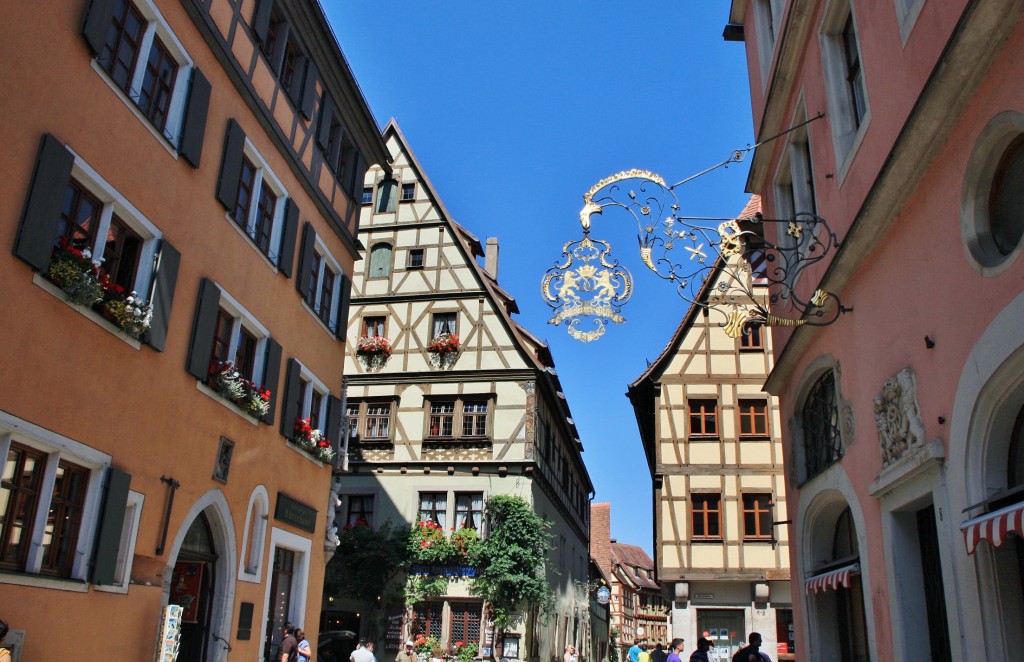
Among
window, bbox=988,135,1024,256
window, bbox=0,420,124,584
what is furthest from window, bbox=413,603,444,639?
window, bbox=988,135,1024,256

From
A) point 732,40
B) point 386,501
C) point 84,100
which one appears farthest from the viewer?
point 386,501

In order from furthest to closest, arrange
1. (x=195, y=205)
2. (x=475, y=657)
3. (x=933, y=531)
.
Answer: (x=475, y=657) → (x=195, y=205) → (x=933, y=531)

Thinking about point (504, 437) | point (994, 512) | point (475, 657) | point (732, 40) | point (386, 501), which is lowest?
point (475, 657)

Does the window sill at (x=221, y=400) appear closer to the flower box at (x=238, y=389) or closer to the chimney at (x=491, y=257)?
the flower box at (x=238, y=389)

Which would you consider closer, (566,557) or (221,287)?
(221,287)

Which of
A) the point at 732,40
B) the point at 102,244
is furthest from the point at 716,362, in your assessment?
the point at 102,244

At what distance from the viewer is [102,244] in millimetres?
9320

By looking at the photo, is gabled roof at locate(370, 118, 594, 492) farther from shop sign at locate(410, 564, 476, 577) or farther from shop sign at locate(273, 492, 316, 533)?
shop sign at locate(273, 492, 316, 533)

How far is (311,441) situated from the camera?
15.2 m

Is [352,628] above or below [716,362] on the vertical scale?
below

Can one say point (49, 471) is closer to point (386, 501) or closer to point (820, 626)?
point (820, 626)

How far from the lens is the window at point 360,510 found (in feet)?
77.7

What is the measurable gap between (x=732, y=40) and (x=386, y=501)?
14427 mm

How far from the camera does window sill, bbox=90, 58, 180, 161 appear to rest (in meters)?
9.13
